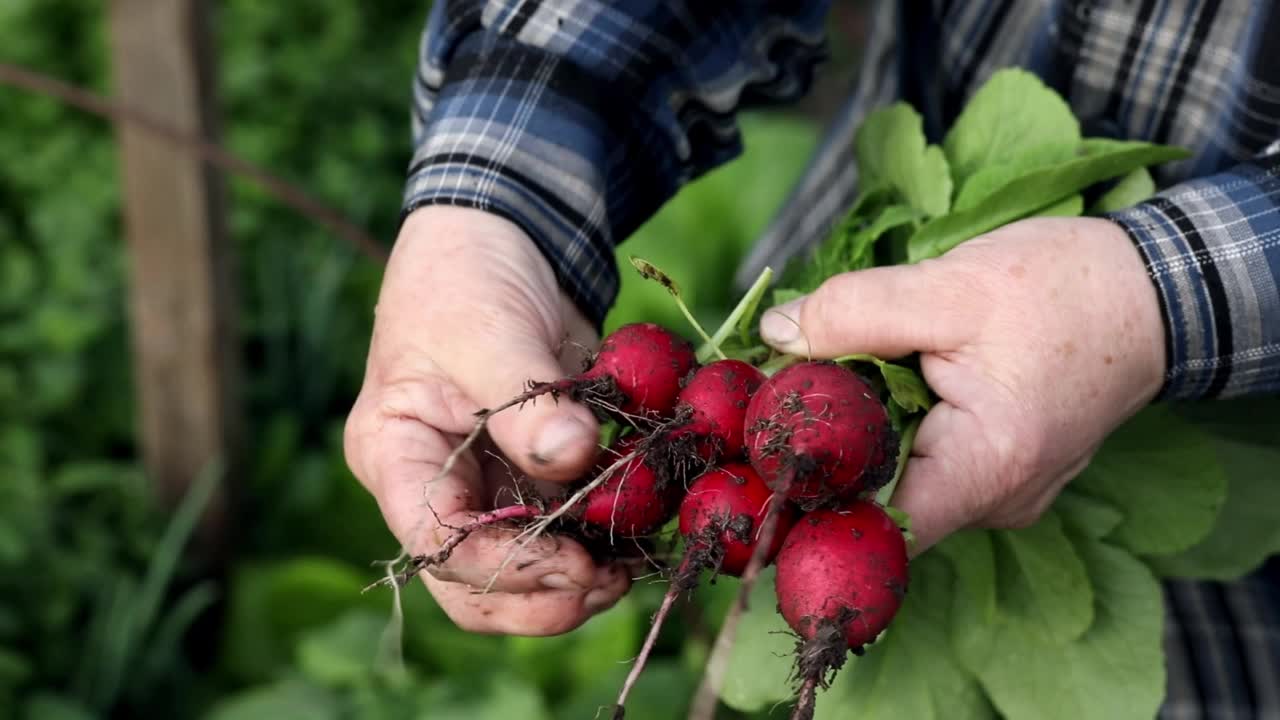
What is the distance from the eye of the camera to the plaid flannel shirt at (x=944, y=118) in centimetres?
100

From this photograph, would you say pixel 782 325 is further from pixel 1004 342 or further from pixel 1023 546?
pixel 1023 546

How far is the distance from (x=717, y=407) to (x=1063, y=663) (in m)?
0.46

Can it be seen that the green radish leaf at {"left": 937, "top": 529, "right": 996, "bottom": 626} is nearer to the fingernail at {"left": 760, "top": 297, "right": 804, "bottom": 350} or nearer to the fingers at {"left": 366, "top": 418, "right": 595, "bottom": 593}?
the fingernail at {"left": 760, "top": 297, "right": 804, "bottom": 350}

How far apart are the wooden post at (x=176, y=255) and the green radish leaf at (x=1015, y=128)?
4.98 ft

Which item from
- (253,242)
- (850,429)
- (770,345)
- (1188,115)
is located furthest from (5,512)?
(1188,115)

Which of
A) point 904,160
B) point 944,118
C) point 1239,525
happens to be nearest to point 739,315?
point 904,160

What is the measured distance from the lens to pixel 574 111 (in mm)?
1162

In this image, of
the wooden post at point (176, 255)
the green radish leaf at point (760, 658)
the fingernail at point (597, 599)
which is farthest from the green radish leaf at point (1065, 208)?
the wooden post at point (176, 255)

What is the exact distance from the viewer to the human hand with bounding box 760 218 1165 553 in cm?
95

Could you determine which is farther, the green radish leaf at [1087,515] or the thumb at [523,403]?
the green radish leaf at [1087,515]

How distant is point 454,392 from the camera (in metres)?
1.04

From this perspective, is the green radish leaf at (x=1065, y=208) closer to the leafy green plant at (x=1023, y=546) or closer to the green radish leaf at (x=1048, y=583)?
the leafy green plant at (x=1023, y=546)

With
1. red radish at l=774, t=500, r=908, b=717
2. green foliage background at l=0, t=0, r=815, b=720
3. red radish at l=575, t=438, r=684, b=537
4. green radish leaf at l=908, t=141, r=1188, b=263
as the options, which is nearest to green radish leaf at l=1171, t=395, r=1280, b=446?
green radish leaf at l=908, t=141, r=1188, b=263

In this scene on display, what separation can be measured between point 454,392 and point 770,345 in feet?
0.98
